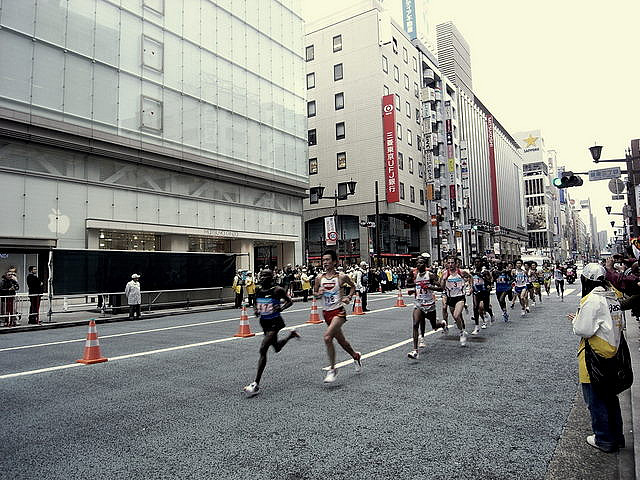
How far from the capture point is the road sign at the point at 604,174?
53.3 feet

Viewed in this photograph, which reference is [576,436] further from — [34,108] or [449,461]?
[34,108]

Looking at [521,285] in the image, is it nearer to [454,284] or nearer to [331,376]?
[454,284]

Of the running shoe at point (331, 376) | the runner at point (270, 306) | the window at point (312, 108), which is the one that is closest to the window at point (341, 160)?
the window at point (312, 108)

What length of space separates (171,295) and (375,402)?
17622 millimetres

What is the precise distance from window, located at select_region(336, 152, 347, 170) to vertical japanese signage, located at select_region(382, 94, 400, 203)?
4858 millimetres

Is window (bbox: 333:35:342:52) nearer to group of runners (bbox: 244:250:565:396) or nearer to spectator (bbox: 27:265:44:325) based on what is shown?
group of runners (bbox: 244:250:565:396)

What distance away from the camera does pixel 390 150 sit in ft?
155

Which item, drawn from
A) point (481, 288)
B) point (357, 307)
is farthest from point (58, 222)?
point (481, 288)

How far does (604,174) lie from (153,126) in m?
22.2

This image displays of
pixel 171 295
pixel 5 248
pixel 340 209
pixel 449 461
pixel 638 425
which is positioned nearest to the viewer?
pixel 449 461

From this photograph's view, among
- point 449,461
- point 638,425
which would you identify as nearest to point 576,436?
point 638,425

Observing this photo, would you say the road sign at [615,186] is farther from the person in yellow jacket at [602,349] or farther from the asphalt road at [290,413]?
the person in yellow jacket at [602,349]

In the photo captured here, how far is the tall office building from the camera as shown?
19.8 meters

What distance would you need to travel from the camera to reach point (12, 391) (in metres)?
6.58
